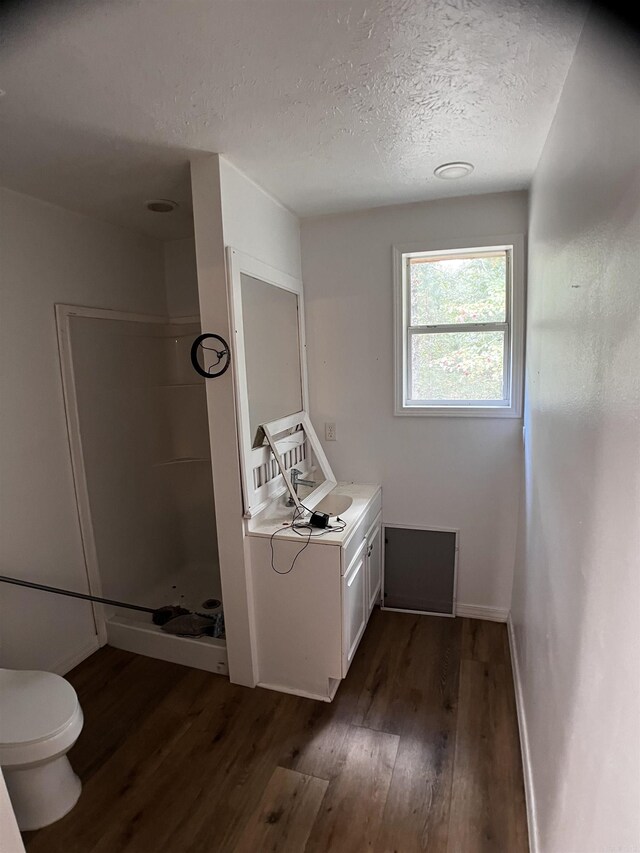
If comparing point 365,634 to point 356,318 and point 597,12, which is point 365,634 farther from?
point 597,12

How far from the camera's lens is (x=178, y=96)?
1.43m

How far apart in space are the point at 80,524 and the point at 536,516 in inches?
92.9

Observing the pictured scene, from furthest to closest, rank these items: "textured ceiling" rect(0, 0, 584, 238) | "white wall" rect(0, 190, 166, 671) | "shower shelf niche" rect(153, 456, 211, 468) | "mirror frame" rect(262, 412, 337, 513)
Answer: "shower shelf niche" rect(153, 456, 211, 468) < "mirror frame" rect(262, 412, 337, 513) < "white wall" rect(0, 190, 166, 671) < "textured ceiling" rect(0, 0, 584, 238)

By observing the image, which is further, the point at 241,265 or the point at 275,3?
the point at 241,265

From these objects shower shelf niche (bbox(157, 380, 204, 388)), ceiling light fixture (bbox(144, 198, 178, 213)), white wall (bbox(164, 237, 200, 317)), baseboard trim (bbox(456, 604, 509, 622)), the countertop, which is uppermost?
ceiling light fixture (bbox(144, 198, 178, 213))

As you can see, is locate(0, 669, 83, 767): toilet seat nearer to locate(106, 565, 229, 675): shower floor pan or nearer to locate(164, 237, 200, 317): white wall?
locate(106, 565, 229, 675): shower floor pan

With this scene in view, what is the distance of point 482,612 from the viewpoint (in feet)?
9.14

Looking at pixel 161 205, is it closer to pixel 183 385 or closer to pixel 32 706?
pixel 183 385

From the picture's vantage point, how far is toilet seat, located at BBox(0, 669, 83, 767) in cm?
153

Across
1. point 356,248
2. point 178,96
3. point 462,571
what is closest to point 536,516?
point 462,571

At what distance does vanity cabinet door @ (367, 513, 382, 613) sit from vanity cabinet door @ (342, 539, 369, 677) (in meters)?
0.08

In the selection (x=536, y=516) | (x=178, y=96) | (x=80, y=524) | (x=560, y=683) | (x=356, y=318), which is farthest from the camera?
(x=356, y=318)

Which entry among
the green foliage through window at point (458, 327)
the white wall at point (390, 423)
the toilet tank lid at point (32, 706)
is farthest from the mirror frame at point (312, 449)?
the toilet tank lid at point (32, 706)

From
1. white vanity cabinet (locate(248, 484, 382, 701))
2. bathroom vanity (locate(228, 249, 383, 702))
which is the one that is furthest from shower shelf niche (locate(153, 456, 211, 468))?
white vanity cabinet (locate(248, 484, 382, 701))
